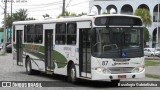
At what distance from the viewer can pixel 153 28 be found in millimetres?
87625

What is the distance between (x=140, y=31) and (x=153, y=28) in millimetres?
70256

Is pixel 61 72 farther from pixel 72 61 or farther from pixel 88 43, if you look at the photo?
pixel 88 43

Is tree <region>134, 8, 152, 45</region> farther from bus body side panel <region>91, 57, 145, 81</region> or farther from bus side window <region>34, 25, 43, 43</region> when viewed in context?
bus body side panel <region>91, 57, 145, 81</region>

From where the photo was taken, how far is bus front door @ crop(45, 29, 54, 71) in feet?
71.9

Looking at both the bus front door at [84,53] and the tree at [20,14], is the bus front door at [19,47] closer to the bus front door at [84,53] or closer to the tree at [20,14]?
the bus front door at [84,53]

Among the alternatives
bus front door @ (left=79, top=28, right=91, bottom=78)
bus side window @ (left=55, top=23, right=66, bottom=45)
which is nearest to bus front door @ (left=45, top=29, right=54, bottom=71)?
bus side window @ (left=55, top=23, right=66, bottom=45)

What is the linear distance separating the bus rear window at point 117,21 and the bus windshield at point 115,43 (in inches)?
8.0

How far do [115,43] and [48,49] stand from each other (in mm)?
5513

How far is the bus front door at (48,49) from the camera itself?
21922 millimetres

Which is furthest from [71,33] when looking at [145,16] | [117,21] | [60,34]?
[145,16]

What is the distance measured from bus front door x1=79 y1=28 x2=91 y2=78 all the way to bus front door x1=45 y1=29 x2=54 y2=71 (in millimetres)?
3518

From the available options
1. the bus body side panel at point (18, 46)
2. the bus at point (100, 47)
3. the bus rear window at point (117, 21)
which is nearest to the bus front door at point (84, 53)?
the bus at point (100, 47)

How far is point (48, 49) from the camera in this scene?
2234 cm

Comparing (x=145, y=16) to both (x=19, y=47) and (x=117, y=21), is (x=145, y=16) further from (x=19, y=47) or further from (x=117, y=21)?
(x=117, y=21)
